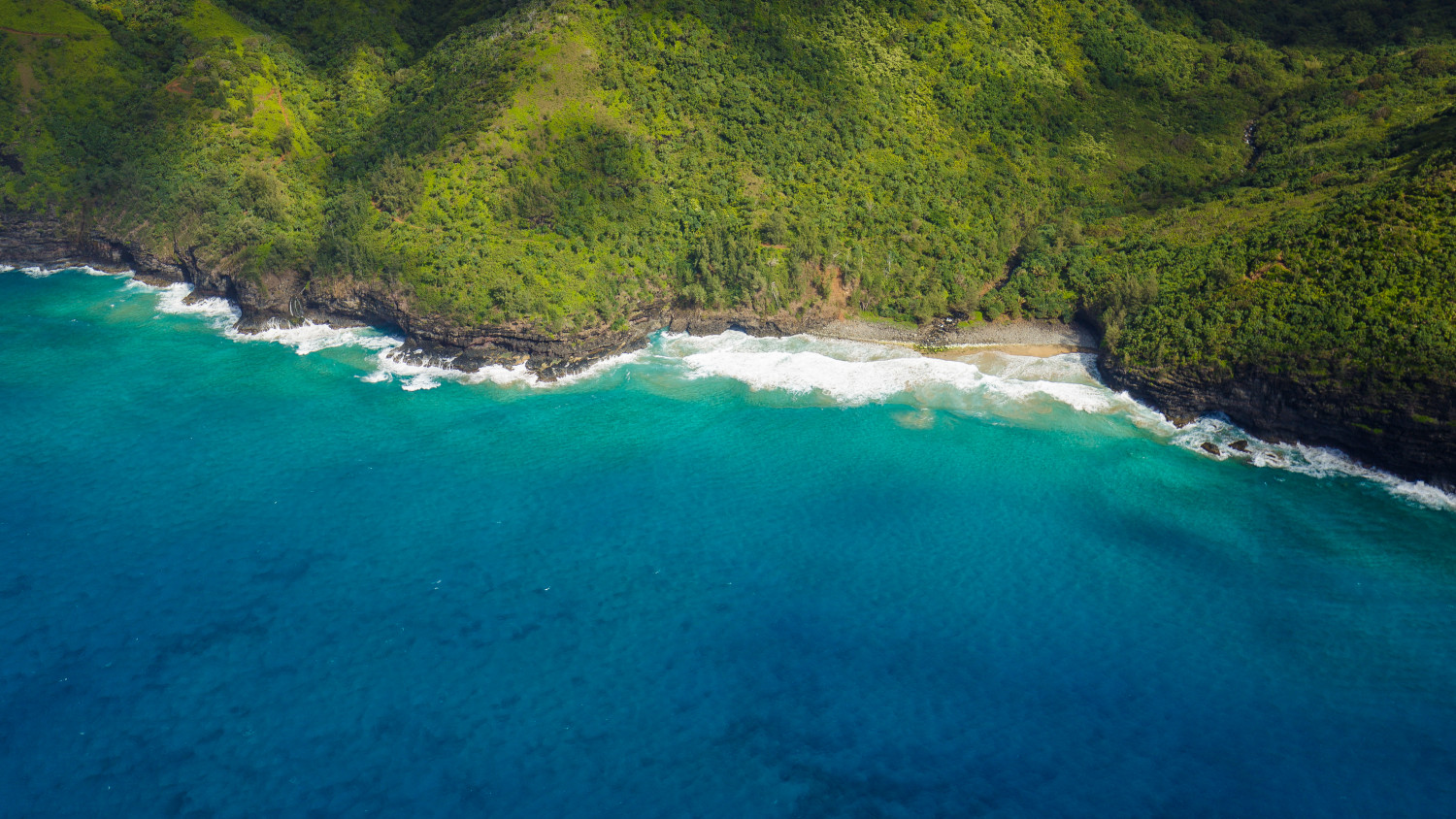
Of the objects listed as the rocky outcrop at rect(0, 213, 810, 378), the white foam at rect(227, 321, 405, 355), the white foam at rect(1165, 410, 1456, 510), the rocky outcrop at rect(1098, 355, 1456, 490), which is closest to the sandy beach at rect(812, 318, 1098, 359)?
the rocky outcrop at rect(0, 213, 810, 378)

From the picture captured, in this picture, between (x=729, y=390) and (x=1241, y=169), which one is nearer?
(x=729, y=390)

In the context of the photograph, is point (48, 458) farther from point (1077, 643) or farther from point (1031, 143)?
point (1031, 143)

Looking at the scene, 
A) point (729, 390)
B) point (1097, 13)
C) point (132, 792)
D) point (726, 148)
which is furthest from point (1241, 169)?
point (132, 792)

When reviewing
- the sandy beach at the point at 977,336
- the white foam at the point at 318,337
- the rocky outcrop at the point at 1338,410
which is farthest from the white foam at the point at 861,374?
the white foam at the point at 318,337

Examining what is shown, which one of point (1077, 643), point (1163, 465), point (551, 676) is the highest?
point (1163, 465)

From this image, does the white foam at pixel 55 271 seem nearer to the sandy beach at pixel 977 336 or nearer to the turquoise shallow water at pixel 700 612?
the turquoise shallow water at pixel 700 612

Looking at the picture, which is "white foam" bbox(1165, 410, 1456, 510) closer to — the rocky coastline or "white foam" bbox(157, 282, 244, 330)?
the rocky coastline

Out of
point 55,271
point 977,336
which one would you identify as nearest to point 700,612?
point 977,336
